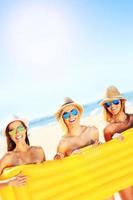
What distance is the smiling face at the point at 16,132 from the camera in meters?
2.95

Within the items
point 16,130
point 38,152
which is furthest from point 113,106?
point 16,130

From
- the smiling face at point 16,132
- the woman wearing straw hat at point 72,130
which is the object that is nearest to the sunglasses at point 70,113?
the woman wearing straw hat at point 72,130

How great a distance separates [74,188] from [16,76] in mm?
1377

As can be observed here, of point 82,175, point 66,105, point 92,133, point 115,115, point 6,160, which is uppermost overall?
point 66,105

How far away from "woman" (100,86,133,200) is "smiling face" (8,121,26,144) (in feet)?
2.34

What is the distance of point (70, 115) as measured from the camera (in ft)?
10.4

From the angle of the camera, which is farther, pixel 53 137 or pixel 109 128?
pixel 53 137

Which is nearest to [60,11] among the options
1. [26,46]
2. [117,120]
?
[26,46]

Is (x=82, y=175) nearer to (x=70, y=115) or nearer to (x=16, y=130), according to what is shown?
(x=70, y=115)

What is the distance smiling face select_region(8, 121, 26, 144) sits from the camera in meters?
2.95

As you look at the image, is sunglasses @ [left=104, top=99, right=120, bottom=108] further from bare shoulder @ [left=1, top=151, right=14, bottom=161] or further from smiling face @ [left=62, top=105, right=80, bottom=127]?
bare shoulder @ [left=1, top=151, right=14, bottom=161]

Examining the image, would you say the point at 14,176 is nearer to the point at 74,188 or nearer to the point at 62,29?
the point at 74,188

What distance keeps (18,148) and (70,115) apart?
0.50 m

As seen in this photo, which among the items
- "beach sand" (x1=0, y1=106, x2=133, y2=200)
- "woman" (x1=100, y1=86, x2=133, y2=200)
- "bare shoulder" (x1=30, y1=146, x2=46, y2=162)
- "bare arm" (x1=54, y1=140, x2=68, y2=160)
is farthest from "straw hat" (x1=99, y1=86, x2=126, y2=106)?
"bare shoulder" (x1=30, y1=146, x2=46, y2=162)
